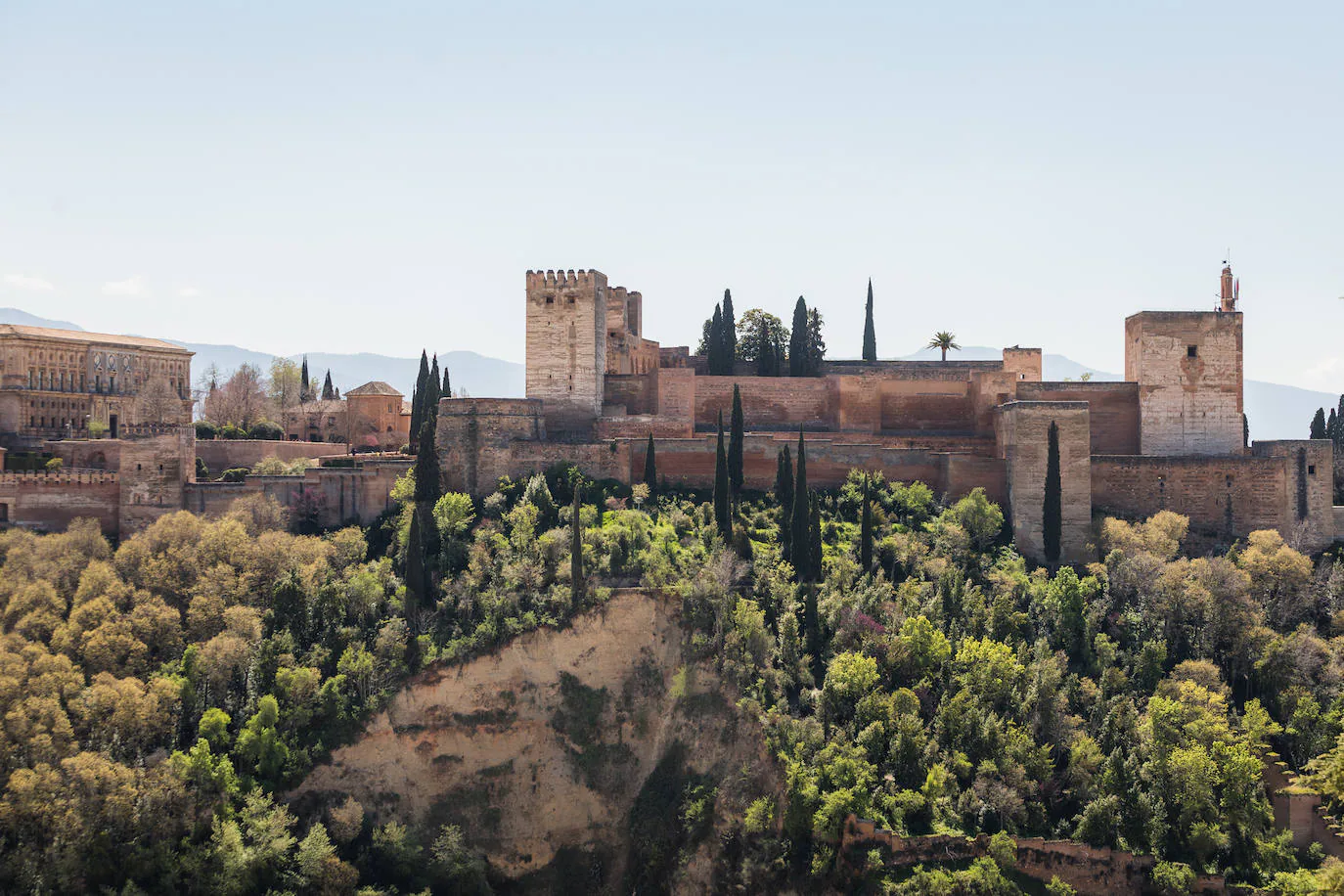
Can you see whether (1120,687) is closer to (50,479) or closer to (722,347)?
(722,347)

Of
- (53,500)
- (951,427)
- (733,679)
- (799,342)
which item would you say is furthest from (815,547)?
(53,500)

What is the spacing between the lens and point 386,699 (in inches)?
1082

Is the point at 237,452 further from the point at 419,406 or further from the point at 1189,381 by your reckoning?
the point at 1189,381

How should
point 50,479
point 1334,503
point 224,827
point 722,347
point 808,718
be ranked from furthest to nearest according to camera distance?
point 722,347 < point 1334,503 < point 50,479 < point 808,718 < point 224,827

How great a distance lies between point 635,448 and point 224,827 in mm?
16359

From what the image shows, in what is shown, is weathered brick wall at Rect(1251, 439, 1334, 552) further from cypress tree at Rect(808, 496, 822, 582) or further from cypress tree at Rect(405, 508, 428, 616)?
cypress tree at Rect(405, 508, 428, 616)

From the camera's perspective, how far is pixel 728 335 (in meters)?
42.3

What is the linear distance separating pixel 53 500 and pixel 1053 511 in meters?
26.5

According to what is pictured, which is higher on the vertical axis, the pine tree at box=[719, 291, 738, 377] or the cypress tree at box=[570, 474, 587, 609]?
the pine tree at box=[719, 291, 738, 377]

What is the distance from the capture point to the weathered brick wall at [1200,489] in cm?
3372

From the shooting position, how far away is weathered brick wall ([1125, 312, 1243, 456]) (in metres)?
35.7

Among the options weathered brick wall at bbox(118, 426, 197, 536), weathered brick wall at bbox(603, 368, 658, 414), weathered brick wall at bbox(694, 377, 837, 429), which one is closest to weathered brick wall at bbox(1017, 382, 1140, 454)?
weathered brick wall at bbox(694, 377, 837, 429)

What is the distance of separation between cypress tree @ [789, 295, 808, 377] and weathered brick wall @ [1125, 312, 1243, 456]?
1108cm

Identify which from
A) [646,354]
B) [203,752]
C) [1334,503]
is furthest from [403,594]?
[1334,503]
